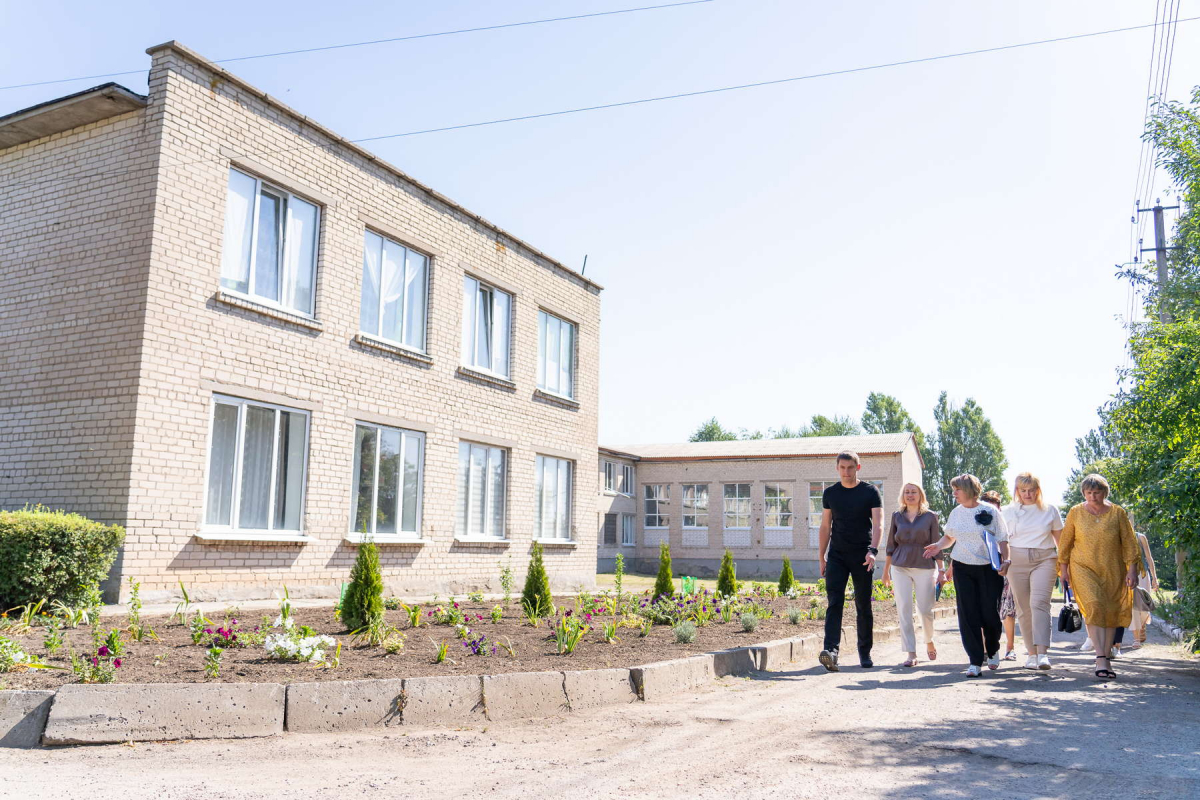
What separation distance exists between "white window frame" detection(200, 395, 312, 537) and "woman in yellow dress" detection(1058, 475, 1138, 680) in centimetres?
965

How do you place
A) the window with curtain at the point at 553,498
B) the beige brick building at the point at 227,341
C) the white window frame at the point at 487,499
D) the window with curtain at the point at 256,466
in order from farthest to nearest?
the window with curtain at the point at 553,498
the white window frame at the point at 487,499
the window with curtain at the point at 256,466
the beige brick building at the point at 227,341

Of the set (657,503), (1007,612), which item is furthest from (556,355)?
(657,503)

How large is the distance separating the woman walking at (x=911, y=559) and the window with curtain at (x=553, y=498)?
409 inches

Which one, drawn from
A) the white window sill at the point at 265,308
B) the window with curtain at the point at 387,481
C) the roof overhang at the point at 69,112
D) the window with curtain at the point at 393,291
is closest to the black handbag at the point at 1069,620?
the window with curtain at the point at 387,481

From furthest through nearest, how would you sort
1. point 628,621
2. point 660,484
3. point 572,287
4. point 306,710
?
point 660,484, point 572,287, point 628,621, point 306,710

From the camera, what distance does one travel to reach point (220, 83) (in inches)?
461

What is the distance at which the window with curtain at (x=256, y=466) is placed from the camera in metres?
11.4

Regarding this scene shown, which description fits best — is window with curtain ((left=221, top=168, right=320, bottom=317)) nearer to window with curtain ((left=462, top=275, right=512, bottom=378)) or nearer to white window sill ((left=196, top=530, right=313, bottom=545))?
white window sill ((left=196, top=530, right=313, bottom=545))

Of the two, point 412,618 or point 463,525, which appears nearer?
point 412,618

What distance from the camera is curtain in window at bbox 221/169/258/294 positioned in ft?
38.5

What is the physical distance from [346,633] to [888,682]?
16.7 feet

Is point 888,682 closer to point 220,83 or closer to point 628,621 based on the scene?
point 628,621

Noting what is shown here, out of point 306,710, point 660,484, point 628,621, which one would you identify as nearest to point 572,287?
point 628,621

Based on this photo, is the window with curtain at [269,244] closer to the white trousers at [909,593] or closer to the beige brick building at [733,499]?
the white trousers at [909,593]
